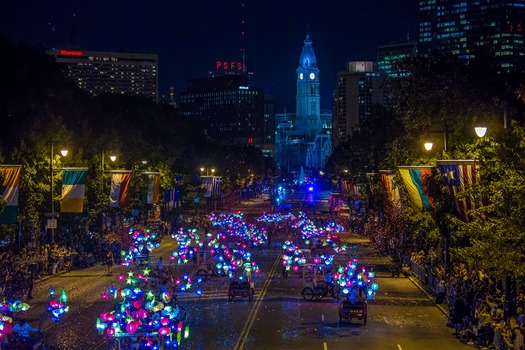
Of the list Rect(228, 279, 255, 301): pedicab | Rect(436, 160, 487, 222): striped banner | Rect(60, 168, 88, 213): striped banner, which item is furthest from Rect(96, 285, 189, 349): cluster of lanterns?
Rect(60, 168, 88, 213): striped banner

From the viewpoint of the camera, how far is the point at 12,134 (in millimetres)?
51750

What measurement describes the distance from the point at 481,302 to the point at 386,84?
1886 centimetres

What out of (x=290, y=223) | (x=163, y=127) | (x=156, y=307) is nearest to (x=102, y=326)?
(x=156, y=307)

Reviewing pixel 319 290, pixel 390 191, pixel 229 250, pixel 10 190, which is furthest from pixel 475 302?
pixel 229 250

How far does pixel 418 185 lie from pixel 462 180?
9.42 meters

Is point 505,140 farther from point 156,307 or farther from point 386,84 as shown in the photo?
point 386,84

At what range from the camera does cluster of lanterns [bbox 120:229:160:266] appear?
50938 millimetres

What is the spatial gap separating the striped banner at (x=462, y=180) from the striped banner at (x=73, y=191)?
2232cm

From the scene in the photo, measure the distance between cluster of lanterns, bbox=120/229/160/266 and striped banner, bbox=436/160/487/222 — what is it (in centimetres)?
2724

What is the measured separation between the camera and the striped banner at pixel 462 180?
24.3 meters

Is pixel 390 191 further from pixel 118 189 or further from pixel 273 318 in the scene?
pixel 273 318

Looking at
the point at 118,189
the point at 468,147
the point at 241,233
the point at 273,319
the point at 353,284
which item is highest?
the point at 468,147

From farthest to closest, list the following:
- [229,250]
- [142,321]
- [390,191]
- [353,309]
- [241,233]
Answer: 1. [241,233]
2. [229,250]
3. [390,191]
4. [353,309]
5. [142,321]

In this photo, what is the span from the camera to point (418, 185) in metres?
34.6
